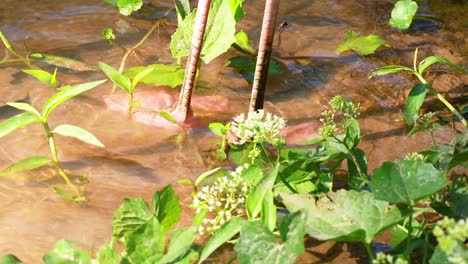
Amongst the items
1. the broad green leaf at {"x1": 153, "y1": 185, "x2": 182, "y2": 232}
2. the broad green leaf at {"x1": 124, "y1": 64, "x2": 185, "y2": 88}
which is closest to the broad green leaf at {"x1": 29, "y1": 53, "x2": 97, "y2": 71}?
the broad green leaf at {"x1": 124, "y1": 64, "x2": 185, "y2": 88}

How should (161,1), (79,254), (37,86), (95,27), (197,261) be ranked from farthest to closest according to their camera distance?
(161,1) < (95,27) < (37,86) < (197,261) < (79,254)

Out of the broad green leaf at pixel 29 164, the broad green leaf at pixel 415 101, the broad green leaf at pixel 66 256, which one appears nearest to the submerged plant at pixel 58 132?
the broad green leaf at pixel 29 164

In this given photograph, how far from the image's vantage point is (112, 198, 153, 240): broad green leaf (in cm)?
186

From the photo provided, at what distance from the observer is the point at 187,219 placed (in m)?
2.15

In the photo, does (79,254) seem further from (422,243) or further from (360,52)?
(360,52)

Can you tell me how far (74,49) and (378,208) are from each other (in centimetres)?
173

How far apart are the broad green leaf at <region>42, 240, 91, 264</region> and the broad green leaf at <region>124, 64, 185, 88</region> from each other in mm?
1097

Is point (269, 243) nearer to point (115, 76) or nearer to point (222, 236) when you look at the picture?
point (222, 236)

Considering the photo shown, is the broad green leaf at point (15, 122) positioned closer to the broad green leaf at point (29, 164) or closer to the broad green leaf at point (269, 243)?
the broad green leaf at point (29, 164)

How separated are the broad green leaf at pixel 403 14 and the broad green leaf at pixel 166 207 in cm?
187

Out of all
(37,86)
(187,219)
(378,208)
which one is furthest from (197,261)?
(37,86)

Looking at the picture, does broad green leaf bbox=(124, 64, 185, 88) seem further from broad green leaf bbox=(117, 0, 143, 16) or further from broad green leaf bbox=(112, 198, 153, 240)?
broad green leaf bbox=(112, 198, 153, 240)

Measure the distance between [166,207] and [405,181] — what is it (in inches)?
23.1

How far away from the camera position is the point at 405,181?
1771 millimetres
